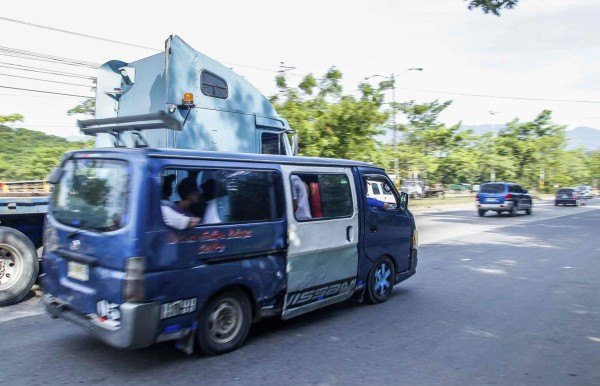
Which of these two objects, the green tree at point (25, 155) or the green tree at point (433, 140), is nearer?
the green tree at point (25, 155)

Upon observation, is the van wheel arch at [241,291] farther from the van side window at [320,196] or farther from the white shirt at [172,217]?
the van side window at [320,196]

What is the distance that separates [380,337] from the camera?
5.11m

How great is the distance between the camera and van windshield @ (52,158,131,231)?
3.98m

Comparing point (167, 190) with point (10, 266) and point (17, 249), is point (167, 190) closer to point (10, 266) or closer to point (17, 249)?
point (17, 249)

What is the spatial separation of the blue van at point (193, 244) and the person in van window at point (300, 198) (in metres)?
0.01

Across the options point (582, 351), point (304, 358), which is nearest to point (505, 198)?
point (582, 351)

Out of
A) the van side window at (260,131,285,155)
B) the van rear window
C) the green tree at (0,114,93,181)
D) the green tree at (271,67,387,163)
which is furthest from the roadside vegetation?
the green tree at (0,114,93,181)

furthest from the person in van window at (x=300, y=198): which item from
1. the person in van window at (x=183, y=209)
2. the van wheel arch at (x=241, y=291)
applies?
the person in van window at (x=183, y=209)

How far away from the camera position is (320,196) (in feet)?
18.0

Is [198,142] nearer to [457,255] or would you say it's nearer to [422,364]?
[422,364]

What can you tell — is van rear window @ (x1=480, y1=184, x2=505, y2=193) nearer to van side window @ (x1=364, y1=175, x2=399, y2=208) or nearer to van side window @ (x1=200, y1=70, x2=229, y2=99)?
van side window @ (x1=364, y1=175, x2=399, y2=208)

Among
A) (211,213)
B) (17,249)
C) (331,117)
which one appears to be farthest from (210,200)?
(331,117)

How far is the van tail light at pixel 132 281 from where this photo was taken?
375cm

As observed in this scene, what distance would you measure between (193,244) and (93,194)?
108 cm
